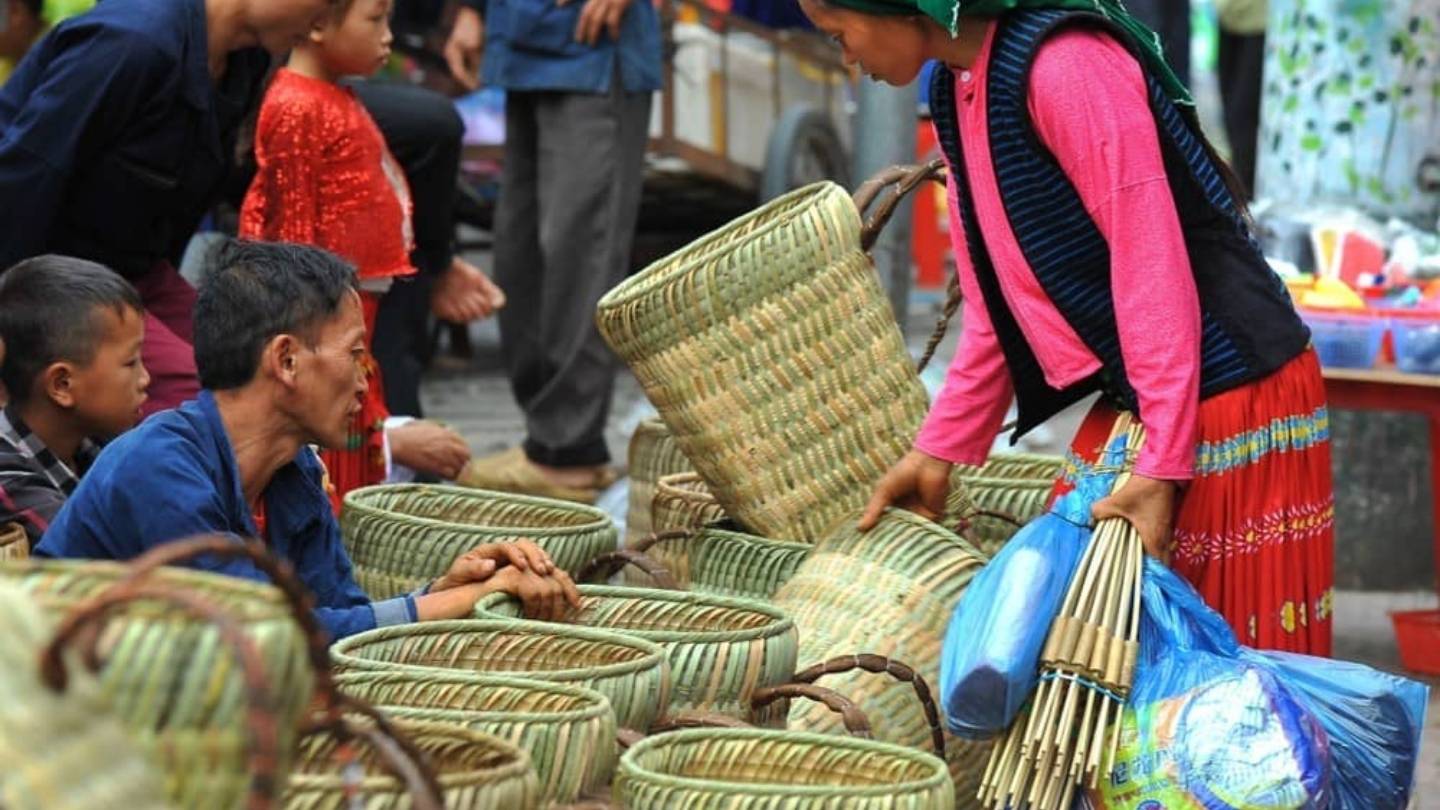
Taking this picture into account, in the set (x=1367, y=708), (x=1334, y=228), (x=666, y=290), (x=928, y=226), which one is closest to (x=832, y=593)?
(x=666, y=290)

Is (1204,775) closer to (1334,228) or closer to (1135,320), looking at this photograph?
(1135,320)

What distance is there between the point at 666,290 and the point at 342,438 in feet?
2.30

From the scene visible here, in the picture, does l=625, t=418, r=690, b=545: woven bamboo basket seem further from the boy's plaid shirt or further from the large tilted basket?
the boy's plaid shirt

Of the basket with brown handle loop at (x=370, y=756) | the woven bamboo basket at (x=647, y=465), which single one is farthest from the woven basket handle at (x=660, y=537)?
the basket with brown handle loop at (x=370, y=756)

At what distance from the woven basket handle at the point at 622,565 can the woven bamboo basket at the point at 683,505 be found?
0.98 feet

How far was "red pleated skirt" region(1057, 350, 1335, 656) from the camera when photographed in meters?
3.08

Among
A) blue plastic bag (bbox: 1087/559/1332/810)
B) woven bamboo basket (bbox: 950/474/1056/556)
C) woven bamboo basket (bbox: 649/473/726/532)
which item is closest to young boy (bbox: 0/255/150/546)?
woven bamboo basket (bbox: 649/473/726/532)

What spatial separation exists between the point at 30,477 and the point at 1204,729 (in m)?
1.82

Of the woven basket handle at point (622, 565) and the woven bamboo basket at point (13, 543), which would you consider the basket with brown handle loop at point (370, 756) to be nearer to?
the woven bamboo basket at point (13, 543)

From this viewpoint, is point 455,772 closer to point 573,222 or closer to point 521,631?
point 521,631

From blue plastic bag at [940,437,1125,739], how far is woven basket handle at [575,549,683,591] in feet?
2.29

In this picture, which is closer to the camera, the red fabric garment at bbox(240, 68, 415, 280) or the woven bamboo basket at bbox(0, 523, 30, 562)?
the woven bamboo basket at bbox(0, 523, 30, 562)

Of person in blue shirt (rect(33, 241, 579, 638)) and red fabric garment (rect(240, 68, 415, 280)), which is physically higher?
red fabric garment (rect(240, 68, 415, 280))

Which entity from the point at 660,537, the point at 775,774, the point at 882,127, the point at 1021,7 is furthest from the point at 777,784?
the point at 882,127
